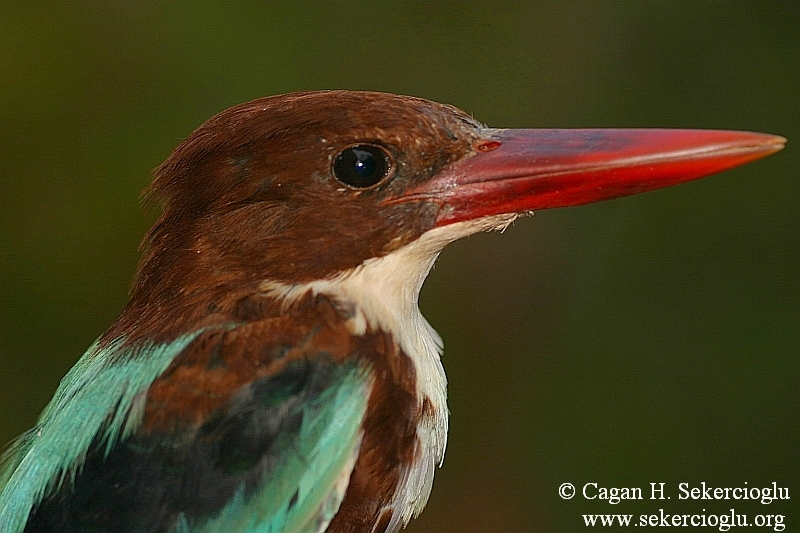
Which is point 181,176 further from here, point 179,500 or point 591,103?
point 591,103

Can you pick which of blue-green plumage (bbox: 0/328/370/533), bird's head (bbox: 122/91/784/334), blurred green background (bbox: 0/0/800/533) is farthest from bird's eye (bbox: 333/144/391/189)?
blurred green background (bbox: 0/0/800/533)

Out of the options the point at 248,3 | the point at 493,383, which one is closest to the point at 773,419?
the point at 493,383

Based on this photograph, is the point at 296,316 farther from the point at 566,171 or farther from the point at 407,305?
the point at 566,171

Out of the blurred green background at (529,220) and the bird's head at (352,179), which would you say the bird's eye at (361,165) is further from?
the blurred green background at (529,220)

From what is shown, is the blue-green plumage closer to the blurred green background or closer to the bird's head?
the bird's head

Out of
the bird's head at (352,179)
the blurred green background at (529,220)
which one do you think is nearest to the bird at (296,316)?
the bird's head at (352,179)
